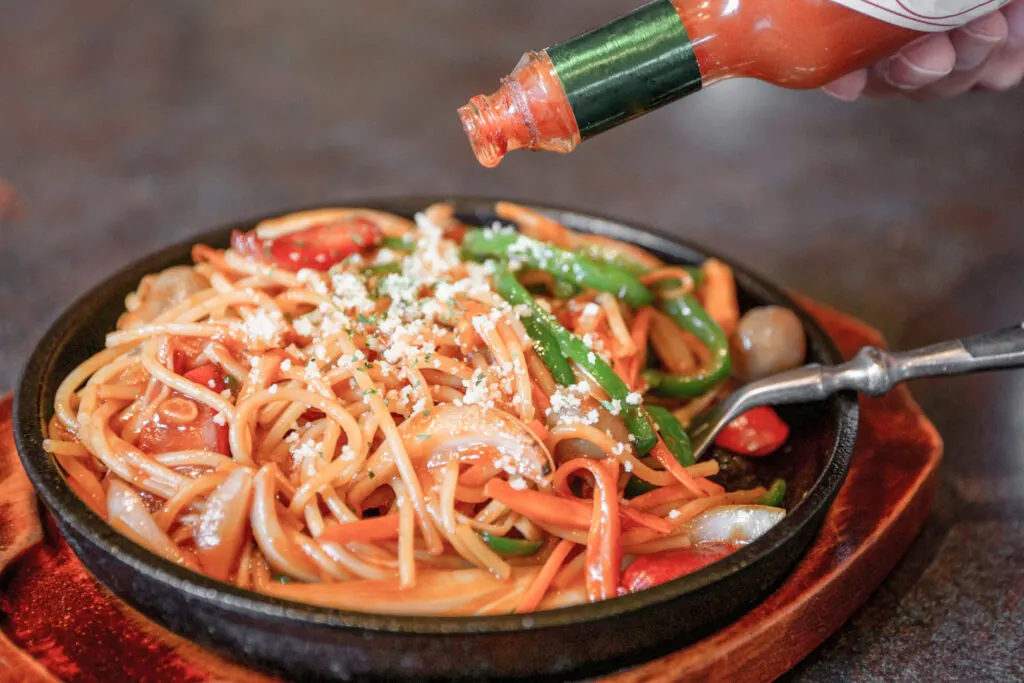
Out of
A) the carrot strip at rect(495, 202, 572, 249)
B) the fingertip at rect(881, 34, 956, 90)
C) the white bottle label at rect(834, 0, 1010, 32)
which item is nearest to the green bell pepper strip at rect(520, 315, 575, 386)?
the carrot strip at rect(495, 202, 572, 249)

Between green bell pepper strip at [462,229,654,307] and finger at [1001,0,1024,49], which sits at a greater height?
finger at [1001,0,1024,49]

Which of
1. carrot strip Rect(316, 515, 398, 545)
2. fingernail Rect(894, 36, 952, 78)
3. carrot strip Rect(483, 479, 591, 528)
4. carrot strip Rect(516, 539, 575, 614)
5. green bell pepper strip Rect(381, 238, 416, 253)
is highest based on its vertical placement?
fingernail Rect(894, 36, 952, 78)

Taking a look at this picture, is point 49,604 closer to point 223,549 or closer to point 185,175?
point 223,549

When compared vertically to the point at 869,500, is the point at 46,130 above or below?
above

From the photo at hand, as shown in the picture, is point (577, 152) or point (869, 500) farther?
point (577, 152)

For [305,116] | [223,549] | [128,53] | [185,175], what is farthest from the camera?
[128,53]

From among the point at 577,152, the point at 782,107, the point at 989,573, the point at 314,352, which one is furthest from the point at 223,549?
the point at 782,107

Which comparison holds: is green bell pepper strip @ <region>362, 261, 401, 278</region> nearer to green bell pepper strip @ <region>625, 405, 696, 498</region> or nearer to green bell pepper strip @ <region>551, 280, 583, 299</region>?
green bell pepper strip @ <region>551, 280, 583, 299</region>

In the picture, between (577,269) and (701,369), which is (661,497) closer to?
(701,369)
